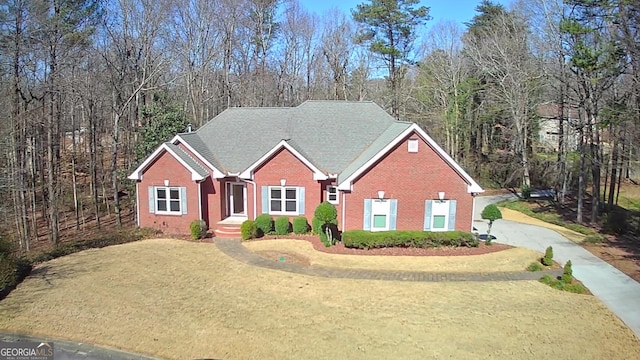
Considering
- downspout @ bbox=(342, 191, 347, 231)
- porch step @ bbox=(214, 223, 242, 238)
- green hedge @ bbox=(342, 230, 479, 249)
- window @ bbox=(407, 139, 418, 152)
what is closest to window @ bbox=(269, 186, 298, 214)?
porch step @ bbox=(214, 223, 242, 238)

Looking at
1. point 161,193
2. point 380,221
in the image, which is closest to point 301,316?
point 380,221

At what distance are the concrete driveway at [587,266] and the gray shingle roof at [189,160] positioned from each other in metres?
14.9

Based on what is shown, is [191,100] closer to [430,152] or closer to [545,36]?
[430,152]

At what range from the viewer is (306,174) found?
22.1 meters

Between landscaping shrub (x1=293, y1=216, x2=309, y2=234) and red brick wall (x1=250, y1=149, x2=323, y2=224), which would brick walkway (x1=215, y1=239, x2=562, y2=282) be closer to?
landscaping shrub (x1=293, y1=216, x2=309, y2=234)

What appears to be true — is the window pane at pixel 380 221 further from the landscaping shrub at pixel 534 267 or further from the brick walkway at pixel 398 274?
the landscaping shrub at pixel 534 267

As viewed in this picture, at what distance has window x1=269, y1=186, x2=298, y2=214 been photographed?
22391 mm

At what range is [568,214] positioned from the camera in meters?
28.9

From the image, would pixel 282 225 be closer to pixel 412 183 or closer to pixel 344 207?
pixel 344 207

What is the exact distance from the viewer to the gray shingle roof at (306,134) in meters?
23.5

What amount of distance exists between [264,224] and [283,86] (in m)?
26.2

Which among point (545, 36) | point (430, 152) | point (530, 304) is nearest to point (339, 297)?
point (530, 304)

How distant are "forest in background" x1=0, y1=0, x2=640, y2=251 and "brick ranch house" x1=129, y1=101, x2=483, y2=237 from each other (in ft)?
15.8

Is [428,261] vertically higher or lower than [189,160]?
lower
